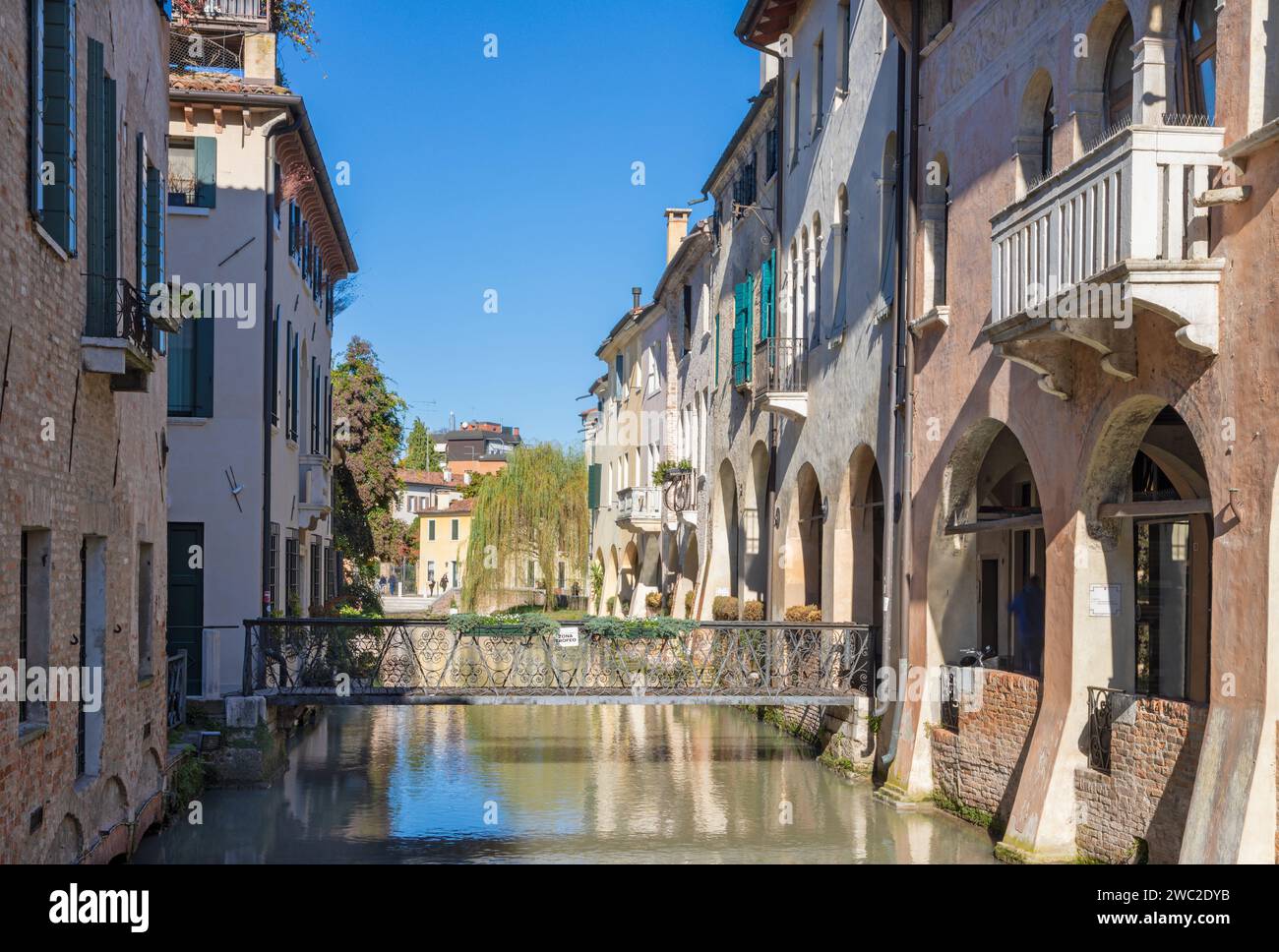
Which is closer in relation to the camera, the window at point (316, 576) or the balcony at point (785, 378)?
the balcony at point (785, 378)

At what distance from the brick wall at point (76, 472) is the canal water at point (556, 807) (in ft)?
5.18

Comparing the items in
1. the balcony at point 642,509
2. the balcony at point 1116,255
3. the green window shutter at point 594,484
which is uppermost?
the balcony at point 1116,255

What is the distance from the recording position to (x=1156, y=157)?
10164 mm

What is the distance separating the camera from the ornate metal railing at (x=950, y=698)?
15.6 m

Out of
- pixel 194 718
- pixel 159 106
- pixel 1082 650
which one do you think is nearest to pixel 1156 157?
pixel 1082 650

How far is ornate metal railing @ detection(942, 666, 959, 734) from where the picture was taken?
15641 mm

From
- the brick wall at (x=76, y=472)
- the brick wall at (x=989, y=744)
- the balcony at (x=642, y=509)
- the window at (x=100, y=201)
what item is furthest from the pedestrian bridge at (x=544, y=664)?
the balcony at (x=642, y=509)

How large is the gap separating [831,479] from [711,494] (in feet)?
33.9

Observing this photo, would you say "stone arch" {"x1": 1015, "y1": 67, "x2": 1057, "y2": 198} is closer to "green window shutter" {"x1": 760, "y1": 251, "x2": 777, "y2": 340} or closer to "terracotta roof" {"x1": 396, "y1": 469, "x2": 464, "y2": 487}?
"green window shutter" {"x1": 760, "y1": 251, "x2": 777, "y2": 340}

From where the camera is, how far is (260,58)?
2139 centimetres

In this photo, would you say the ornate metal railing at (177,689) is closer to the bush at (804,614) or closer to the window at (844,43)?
the bush at (804,614)

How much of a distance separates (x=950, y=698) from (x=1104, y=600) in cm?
378

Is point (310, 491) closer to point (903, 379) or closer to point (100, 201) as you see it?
point (903, 379)

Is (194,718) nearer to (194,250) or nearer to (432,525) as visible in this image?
(194,250)
